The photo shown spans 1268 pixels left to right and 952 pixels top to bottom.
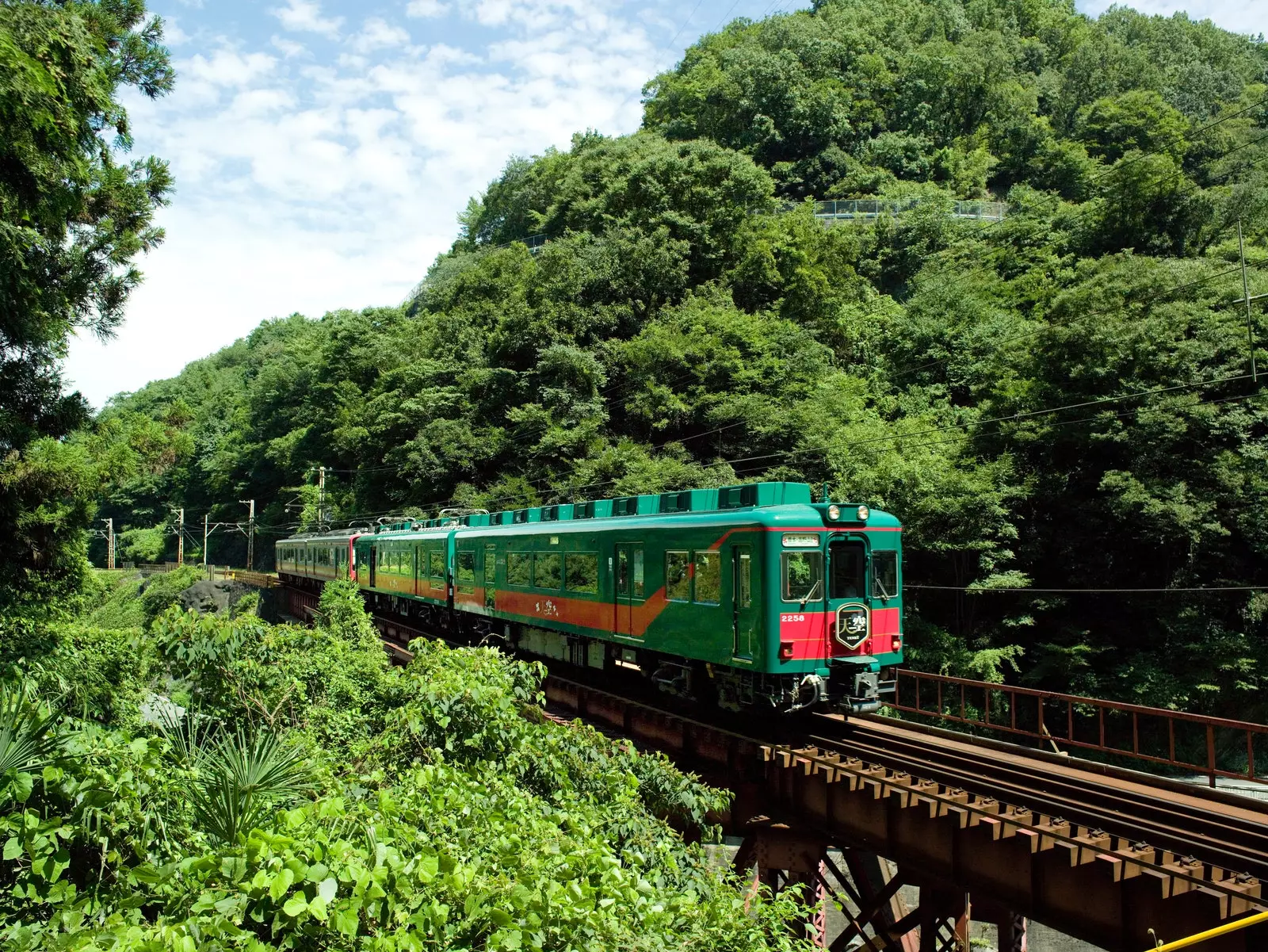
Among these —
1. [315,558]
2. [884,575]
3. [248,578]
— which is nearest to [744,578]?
[884,575]

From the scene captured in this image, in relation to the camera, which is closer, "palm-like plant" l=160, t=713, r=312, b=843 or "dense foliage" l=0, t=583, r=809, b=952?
"dense foliage" l=0, t=583, r=809, b=952

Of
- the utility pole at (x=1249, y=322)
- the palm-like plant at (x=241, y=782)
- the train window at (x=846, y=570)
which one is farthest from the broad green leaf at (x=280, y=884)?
the utility pole at (x=1249, y=322)

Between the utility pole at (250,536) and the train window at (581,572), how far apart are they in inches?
1656

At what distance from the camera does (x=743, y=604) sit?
10.3 m

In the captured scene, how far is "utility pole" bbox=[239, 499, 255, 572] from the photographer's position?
52.6 m

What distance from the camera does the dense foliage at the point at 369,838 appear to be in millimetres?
3420

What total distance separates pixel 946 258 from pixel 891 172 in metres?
16.8

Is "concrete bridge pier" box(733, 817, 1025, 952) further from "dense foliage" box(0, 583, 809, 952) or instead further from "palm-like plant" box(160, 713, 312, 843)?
"palm-like plant" box(160, 713, 312, 843)

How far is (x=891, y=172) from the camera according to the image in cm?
5556

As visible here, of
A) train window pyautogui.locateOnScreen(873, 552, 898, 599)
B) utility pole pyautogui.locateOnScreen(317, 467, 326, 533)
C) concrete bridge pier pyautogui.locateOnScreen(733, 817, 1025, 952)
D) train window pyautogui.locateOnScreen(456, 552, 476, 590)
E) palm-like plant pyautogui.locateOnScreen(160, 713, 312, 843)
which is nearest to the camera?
palm-like plant pyautogui.locateOnScreen(160, 713, 312, 843)

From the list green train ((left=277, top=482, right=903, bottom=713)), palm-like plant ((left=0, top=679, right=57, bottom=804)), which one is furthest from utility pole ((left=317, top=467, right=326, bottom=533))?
palm-like plant ((left=0, top=679, right=57, bottom=804))

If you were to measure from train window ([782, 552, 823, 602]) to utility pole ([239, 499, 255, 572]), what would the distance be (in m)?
47.6

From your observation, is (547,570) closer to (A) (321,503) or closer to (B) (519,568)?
(B) (519,568)

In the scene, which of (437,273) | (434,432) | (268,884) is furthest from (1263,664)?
(437,273)
